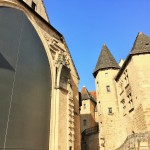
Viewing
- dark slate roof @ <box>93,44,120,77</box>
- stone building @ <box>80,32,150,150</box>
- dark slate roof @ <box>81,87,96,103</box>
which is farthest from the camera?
dark slate roof @ <box>81,87,96,103</box>

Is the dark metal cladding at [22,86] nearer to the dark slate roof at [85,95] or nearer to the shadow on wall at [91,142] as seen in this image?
the shadow on wall at [91,142]

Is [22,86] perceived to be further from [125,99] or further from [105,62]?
[105,62]

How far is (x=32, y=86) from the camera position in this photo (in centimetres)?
916

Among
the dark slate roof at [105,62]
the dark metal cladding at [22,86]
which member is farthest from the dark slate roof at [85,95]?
the dark metal cladding at [22,86]

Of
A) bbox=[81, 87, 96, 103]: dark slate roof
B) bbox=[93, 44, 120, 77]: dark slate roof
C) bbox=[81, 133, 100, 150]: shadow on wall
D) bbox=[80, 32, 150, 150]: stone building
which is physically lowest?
bbox=[81, 133, 100, 150]: shadow on wall

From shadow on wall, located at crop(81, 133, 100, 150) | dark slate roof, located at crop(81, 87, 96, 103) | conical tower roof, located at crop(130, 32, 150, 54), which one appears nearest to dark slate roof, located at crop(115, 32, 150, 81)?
conical tower roof, located at crop(130, 32, 150, 54)

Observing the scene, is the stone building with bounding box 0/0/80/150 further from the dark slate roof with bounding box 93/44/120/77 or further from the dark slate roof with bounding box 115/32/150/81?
the dark slate roof with bounding box 93/44/120/77

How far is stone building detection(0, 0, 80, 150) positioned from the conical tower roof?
330 inches

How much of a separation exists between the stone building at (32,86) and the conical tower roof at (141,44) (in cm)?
837

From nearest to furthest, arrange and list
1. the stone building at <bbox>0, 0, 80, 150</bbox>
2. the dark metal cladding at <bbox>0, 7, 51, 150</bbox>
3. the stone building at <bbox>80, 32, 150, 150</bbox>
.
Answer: the dark metal cladding at <bbox>0, 7, 51, 150</bbox>, the stone building at <bbox>0, 0, 80, 150</bbox>, the stone building at <bbox>80, 32, 150, 150</bbox>

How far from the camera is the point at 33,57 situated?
9.87m

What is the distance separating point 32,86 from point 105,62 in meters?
17.0

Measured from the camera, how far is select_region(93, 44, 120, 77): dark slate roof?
24297 millimetres

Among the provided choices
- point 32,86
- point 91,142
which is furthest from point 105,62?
point 32,86
